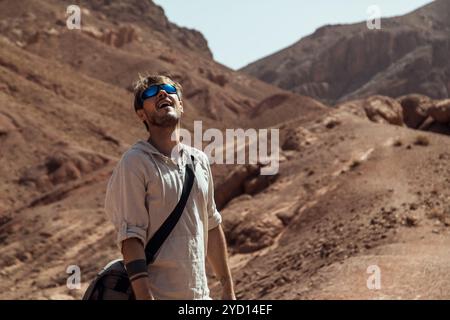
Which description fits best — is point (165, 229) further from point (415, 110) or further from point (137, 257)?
point (415, 110)

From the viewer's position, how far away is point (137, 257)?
3.35 meters

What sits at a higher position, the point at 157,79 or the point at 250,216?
the point at 250,216

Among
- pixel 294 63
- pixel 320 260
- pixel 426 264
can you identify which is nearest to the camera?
pixel 426 264

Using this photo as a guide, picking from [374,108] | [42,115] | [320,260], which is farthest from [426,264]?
[42,115]

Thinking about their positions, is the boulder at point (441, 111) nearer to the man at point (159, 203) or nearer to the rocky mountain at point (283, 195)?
the rocky mountain at point (283, 195)

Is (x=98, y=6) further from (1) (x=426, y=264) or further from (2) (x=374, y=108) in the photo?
(1) (x=426, y=264)

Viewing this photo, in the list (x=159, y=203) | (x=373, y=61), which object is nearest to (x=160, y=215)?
(x=159, y=203)

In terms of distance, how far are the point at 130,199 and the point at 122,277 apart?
35cm

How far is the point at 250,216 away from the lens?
49.5ft

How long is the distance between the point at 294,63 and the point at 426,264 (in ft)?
312

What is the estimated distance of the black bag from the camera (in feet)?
11.2

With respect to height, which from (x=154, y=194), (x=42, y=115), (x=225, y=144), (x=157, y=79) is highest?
(x=42, y=115)

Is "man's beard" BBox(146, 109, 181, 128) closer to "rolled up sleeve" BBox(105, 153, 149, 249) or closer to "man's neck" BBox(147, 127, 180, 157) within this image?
"man's neck" BBox(147, 127, 180, 157)

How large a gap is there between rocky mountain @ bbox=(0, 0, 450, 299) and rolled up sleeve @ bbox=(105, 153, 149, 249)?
5854 mm
